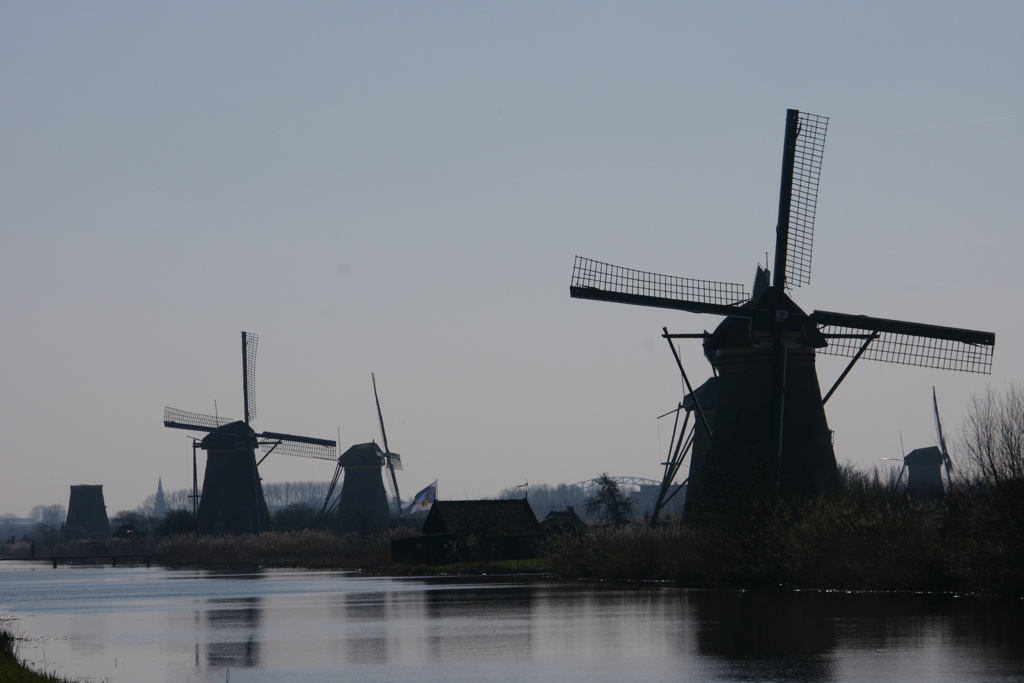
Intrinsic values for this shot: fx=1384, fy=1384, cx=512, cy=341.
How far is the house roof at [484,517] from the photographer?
62.5 meters

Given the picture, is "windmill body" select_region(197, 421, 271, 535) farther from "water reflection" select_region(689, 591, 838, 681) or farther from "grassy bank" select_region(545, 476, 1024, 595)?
"water reflection" select_region(689, 591, 838, 681)

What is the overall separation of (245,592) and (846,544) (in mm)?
22642

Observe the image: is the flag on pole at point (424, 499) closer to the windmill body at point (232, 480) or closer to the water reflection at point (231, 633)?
the windmill body at point (232, 480)

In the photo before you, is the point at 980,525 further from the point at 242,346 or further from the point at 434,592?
the point at 242,346

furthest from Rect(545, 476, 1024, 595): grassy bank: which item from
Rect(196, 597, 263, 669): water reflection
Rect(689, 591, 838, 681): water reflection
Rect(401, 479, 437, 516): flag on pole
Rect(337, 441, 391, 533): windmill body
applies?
Rect(337, 441, 391, 533): windmill body

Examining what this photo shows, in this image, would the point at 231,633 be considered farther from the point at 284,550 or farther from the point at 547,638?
the point at 284,550

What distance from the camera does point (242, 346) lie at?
8975cm

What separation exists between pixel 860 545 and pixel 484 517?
103 feet

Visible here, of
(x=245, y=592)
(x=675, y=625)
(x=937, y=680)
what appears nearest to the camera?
(x=937, y=680)

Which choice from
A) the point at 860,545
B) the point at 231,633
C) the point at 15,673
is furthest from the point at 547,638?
the point at 860,545

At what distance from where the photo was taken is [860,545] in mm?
33250

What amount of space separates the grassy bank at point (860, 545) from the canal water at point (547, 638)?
104 cm

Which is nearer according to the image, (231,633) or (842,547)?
(231,633)

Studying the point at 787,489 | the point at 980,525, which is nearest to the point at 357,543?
the point at 787,489
